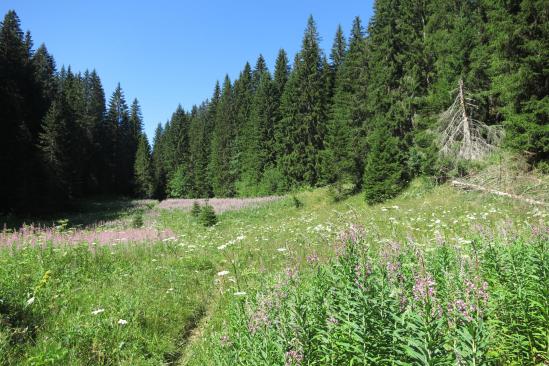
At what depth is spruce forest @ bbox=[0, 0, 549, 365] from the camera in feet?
10.0

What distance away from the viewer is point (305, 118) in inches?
1644

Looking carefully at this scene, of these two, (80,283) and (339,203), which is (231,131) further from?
(80,283)

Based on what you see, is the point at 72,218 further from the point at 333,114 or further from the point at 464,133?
the point at 464,133

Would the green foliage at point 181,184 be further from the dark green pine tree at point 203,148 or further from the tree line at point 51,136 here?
the tree line at point 51,136

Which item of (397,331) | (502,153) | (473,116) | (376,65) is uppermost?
(376,65)

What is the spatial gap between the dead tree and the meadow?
238 inches

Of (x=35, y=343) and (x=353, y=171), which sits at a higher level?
(x=353, y=171)

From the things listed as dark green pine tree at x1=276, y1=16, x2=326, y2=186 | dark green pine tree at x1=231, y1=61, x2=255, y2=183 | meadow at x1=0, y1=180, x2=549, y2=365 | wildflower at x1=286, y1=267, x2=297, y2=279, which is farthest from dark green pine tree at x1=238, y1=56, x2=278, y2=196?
wildflower at x1=286, y1=267, x2=297, y2=279

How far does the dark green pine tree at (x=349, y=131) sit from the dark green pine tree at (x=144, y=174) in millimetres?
40594

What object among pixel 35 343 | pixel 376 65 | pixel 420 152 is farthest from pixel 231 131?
pixel 35 343

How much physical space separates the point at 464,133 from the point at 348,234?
15871 mm

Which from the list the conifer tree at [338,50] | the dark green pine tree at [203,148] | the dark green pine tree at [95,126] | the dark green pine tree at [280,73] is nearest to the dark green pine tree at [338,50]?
the conifer tree at [338,50]

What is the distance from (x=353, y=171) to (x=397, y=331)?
25.1 meters

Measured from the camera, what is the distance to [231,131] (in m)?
58.3
